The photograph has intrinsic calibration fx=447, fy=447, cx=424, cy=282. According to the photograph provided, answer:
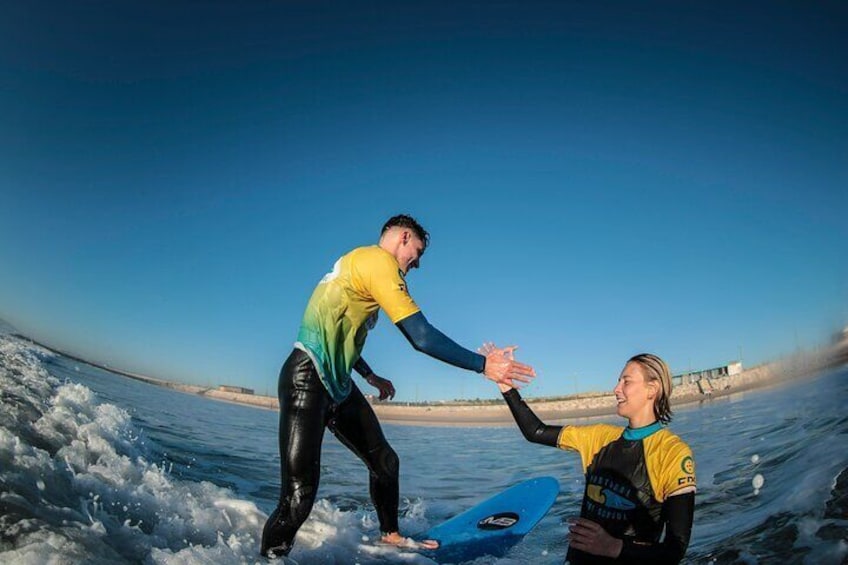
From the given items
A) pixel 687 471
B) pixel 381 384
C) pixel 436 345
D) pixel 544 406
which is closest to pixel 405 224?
pixel 436 345

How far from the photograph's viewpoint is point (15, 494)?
268 cm

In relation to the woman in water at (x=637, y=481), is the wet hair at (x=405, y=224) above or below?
above

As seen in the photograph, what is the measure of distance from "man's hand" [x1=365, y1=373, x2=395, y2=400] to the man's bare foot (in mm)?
1384

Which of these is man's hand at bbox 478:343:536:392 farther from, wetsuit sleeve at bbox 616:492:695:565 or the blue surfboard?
the blue surfboard

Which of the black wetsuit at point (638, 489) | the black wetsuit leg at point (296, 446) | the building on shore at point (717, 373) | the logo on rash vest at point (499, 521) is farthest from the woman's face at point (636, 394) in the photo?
the building on shore at point (717, 373)

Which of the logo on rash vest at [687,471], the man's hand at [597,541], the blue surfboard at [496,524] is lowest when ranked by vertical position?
the blue surfboard at [496,524]

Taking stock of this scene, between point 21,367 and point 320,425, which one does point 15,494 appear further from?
point 21,367

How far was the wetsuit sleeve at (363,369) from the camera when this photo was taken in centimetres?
502

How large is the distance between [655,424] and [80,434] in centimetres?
546

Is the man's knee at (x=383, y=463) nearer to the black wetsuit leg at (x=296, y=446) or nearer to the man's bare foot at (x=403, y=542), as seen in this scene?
the man's bare foot at (x=403, y=542)

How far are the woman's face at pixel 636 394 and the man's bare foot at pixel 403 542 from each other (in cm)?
276

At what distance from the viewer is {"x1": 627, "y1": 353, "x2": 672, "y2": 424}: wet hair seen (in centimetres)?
284

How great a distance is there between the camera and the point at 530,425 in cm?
328

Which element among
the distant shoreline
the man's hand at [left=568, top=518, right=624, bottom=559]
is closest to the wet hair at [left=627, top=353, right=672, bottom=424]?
the man's hand at [left=568, top=518, right=624, bottom=559]
